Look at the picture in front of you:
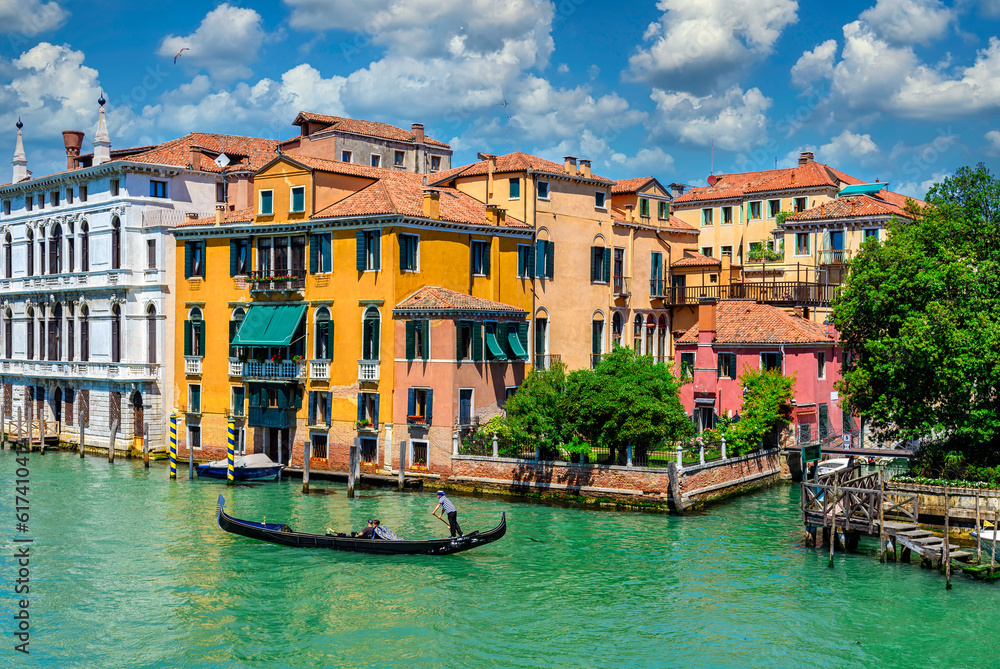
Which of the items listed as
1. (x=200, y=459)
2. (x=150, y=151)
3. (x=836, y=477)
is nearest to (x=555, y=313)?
(x=200, y=459)

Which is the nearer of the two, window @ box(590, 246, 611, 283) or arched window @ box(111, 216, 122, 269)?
arched window @ box(111, 216, 122, 269)

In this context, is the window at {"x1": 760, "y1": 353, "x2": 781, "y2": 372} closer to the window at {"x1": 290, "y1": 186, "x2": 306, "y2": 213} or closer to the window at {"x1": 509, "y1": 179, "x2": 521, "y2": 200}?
the window at {"x1": 509, "y1": 179, "x2": 521, "y2": 200}

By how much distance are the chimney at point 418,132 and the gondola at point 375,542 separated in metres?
27.2

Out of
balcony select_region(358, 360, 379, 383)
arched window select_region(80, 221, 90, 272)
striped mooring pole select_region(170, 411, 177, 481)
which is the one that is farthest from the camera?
arched window select_region(80, 221, 90, 272)

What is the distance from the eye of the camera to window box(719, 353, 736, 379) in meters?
38.4

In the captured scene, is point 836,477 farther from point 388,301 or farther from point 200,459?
point 200,459

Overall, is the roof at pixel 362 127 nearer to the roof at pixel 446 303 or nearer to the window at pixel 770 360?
the roof at pixel 446 303

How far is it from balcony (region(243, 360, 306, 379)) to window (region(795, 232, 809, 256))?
2431 centimetres

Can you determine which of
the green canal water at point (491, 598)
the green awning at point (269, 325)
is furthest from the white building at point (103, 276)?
the green canal water at point (491, 598)

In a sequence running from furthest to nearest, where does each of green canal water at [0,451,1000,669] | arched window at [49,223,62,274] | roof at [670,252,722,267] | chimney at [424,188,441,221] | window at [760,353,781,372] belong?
roof at [670,252,722,267] → arched window at [49,223,62,274] → window at [760,353,781,372] → chimney at [424,188,441,221] → green canal water at [0,451,1000,669]

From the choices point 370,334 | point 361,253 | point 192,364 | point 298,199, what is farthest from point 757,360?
point 192,364

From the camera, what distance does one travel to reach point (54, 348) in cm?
4719

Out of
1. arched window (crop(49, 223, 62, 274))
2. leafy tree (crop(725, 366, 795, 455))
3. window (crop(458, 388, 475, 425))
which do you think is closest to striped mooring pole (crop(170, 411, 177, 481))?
window (crop(458, 388, 475, 425))

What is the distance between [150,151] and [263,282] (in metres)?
13.9
